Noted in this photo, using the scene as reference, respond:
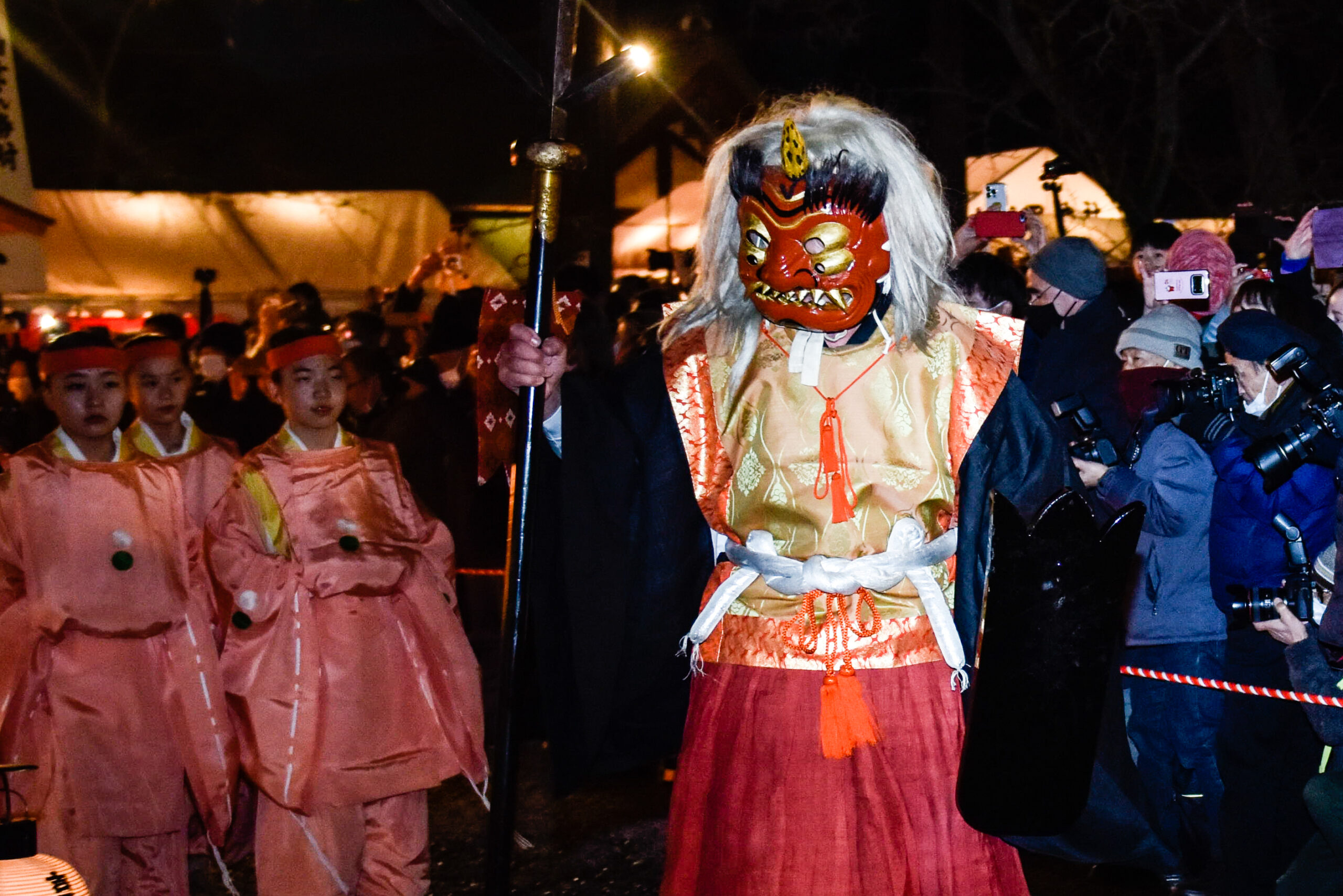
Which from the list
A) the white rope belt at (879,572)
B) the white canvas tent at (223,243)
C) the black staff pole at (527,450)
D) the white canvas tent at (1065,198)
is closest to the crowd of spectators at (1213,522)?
the white rope belt at (879,572)

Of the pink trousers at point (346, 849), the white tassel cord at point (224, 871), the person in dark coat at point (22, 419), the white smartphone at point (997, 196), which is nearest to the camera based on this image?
the pink trousers at point (346, 849)

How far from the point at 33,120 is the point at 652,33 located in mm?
7090

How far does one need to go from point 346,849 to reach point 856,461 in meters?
2.74

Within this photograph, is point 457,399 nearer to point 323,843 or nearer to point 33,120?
point 323,843

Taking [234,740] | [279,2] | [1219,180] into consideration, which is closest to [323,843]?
[234,740]

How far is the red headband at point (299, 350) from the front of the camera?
5297 millimetres

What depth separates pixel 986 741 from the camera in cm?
296

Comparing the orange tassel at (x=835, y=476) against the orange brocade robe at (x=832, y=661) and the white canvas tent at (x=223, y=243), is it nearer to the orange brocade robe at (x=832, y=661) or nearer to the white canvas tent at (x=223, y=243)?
the orange brocade robe at (x=832, y=661)

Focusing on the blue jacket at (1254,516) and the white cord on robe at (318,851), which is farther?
the white cord on robe at (318,851)

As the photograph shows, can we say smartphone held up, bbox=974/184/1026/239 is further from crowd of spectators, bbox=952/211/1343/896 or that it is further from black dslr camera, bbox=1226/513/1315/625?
black dslr camera, bbox=1226/513/1315/625

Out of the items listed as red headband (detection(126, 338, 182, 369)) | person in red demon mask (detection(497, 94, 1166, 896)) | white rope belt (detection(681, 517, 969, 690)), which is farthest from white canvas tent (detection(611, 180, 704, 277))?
white rope belt (detection(681, 517, 969, 690))

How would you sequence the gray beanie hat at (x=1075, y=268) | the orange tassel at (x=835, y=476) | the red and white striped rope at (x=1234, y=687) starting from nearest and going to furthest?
the orange tassel at (x=835, y=476) → the red and white striped rope at (x=1234, y=687) → the gray beanie hat at (x=1075, y=268)

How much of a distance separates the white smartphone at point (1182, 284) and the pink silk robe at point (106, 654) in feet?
12.2

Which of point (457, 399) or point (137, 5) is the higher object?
point (137, 5)
